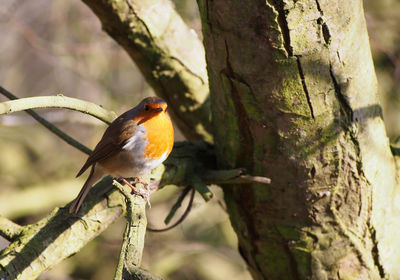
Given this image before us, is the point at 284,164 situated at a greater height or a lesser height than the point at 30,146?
lesser

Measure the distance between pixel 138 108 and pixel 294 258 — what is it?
1.09 metres

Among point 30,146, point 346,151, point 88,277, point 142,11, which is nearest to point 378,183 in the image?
point 346,151

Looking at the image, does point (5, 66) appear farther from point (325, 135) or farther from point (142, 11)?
point (325, 135)

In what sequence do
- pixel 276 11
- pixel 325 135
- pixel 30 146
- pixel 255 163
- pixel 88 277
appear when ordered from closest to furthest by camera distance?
pixel 276 11 → pixel 325 135 → pixel 255 163 → pixel 88 277 → pixel 30 146

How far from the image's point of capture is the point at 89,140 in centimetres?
571

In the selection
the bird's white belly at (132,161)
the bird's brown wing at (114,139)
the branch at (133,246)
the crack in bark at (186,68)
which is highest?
the crack in bark at (186,68)

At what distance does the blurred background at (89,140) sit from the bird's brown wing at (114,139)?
173 centimetres

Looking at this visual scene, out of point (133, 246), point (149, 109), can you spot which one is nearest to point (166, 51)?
point (149, 109)

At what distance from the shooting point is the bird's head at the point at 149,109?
2.38m

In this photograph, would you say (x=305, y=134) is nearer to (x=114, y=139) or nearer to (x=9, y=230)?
(x=114, y=139)

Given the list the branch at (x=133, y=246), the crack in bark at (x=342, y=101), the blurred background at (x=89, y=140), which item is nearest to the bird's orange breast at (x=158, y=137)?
the branch at (x=133, y=246)

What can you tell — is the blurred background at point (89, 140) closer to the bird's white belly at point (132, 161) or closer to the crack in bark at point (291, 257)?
the bird's white belly at point (132, 161)

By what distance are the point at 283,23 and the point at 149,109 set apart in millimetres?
859

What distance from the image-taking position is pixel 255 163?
7.39 ft
